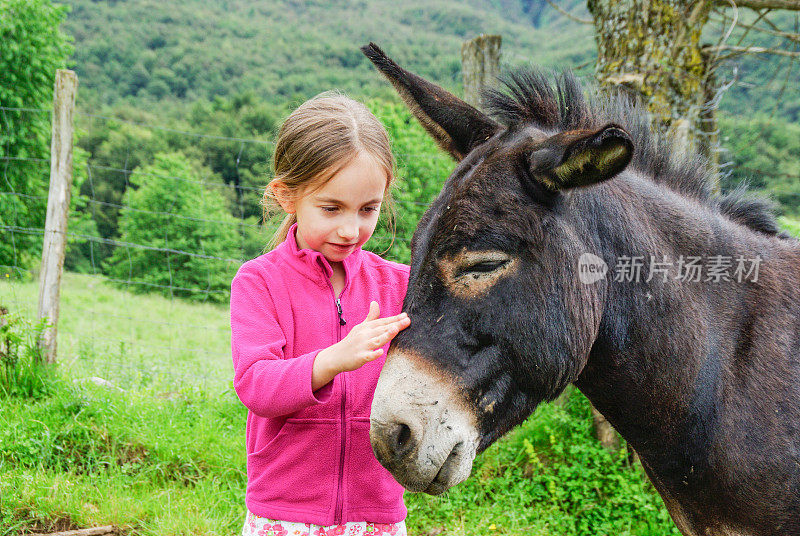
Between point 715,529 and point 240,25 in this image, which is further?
point 240,25

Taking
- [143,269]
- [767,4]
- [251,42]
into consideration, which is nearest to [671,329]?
[767,4]

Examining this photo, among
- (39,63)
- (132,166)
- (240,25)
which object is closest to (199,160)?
(132,166)

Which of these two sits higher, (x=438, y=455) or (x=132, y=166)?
(x=438, y=455)

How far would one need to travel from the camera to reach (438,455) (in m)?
1.64

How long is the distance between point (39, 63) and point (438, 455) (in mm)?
19459

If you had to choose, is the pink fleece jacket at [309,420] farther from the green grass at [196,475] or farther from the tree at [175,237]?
the tree at [175,237]

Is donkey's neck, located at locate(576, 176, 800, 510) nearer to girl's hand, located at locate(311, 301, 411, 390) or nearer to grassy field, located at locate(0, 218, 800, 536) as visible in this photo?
girl's hand, located at locate(311, 301, 411, 390)

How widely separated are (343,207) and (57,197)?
179 inches

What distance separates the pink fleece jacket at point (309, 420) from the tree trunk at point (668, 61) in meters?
3.28

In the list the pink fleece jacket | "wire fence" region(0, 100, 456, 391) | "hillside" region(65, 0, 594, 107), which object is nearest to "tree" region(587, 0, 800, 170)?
"wire fence" region(0, 100, 456, 391)

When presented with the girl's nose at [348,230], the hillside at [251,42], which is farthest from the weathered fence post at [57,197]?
the hillside at [251,42]

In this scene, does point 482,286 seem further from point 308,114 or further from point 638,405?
point 308,114

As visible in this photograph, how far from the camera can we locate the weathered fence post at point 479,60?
17.4 feet

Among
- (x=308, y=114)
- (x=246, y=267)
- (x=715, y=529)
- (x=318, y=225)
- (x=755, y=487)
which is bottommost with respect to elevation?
(x=715, y=529)
